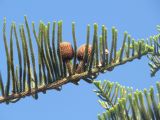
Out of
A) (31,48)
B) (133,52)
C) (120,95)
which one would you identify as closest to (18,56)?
(31,48)

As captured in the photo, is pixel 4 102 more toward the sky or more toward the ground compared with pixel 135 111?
more toward the sky

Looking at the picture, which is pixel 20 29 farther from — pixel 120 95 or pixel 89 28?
pixel 120 95

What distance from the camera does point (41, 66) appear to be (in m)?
2.01

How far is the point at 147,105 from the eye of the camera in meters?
2.43

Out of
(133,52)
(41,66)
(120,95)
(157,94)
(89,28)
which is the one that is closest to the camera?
(89,28)

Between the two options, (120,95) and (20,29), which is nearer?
(20,29)

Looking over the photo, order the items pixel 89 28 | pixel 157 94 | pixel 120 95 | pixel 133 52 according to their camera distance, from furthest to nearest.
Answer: pixel 120 95, pixel 157 94, pixel 133 52, pixel 89 28

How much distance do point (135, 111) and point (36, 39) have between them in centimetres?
87

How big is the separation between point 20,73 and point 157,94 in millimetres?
1070

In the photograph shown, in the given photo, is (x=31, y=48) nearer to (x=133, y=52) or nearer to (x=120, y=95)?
(x=133, y=52)

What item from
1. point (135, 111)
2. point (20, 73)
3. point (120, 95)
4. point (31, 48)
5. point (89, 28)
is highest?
point (89, 28)

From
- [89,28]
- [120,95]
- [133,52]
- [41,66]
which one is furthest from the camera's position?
[120,95]

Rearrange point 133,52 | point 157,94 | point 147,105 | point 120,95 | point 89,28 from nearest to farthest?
point 89,28 → point 133,52 → point 147,105 → point 157,94 → point 120,95

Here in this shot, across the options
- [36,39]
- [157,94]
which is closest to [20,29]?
[36,39]
